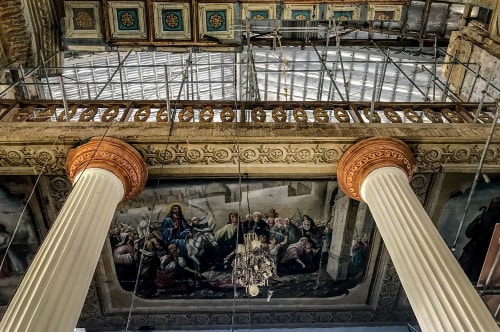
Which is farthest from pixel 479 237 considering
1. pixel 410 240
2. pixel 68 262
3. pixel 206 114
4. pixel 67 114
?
pixel 67 114

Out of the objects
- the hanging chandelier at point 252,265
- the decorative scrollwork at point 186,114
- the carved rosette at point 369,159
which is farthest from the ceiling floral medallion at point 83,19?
the carved rosette at point 369,159

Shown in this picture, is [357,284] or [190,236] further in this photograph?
[357,284]

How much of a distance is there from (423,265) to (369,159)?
6.12 ft

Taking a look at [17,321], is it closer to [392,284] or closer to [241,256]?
[241,256]

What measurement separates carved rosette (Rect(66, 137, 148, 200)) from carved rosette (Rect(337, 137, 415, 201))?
274 centimetres

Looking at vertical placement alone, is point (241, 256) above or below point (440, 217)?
below

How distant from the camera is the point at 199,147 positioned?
269 inches

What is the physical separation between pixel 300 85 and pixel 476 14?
857 cm

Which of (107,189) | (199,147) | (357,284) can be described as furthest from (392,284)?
(107,189)

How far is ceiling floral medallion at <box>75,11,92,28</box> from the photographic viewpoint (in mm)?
10719

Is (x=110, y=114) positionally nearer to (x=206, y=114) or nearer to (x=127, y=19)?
(x=206, y=114)

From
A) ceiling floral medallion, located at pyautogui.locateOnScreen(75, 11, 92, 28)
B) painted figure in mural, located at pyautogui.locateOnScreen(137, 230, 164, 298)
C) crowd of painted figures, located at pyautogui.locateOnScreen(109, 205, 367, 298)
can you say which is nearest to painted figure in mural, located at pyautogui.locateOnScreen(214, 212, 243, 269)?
crowd of painted figures, located at pyautogui.locateOnScreen(109, 205, 367, 298)

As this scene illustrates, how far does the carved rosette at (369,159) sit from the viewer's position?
6422mm

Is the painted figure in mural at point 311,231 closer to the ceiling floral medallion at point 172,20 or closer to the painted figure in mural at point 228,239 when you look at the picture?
the painted figure in mural at point 228,239
